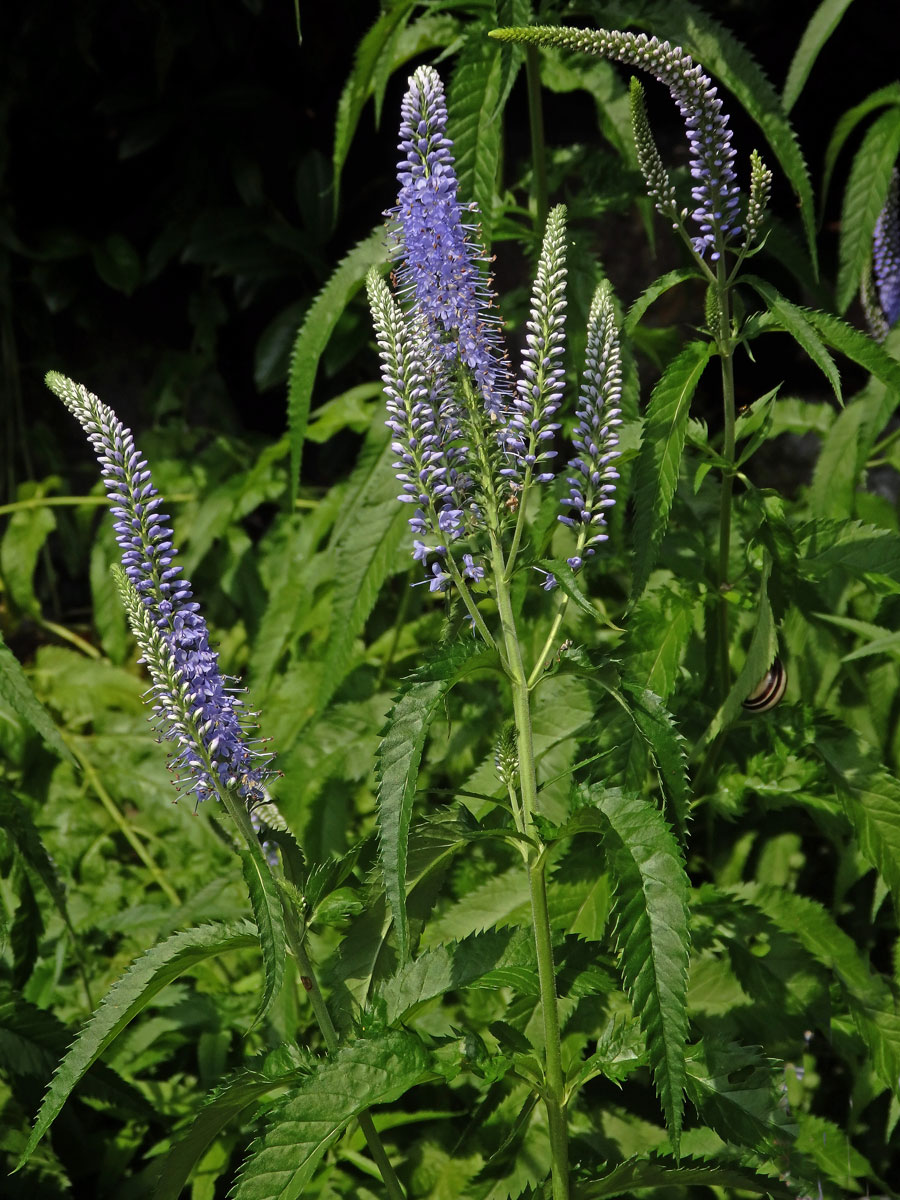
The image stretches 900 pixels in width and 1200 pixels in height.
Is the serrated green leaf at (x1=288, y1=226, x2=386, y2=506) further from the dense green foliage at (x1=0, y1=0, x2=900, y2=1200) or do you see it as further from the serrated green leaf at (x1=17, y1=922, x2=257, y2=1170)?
the serrated green leaf at (x1=17, y1=922, x2=257, y2=1170)

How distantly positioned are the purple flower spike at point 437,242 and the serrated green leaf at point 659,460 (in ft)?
1.01

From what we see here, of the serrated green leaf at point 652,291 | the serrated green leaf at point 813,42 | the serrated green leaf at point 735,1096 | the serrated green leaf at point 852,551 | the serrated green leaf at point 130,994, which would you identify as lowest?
the serrated green leaf at point 735,1096

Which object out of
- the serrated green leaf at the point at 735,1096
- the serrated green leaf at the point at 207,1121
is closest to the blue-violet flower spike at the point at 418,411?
the serrated green leaf at the point at 207,1121

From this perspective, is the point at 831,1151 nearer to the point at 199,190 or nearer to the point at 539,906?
the point at 539,906

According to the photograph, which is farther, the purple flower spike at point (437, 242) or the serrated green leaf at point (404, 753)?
the purple flower spike at point (437, 242)

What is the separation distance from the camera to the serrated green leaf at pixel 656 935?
150 centimetres

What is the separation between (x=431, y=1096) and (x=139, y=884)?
4.30ft

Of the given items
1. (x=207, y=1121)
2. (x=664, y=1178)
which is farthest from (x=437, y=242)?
(x=664, y=1178)

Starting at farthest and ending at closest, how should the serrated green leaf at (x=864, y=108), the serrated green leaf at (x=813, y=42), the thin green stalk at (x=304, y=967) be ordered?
1. the serrated green leaf at (x=864, y=108)
2. the serrated green leaf at (x=813, y=42)
3. the thin green stalk at (x=304, y=967)

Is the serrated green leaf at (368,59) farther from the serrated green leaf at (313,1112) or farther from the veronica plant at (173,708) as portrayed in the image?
the serrated green leaf at (313,1112)

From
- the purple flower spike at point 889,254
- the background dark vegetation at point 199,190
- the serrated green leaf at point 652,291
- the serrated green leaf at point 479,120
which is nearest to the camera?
the serrated green leaf at point 652,291

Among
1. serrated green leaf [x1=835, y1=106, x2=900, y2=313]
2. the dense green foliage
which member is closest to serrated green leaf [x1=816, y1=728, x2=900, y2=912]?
the dense green foliage

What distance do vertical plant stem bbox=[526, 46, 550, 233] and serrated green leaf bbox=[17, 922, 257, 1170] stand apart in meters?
1.80

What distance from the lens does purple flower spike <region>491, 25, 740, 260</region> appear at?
5.97 ft
